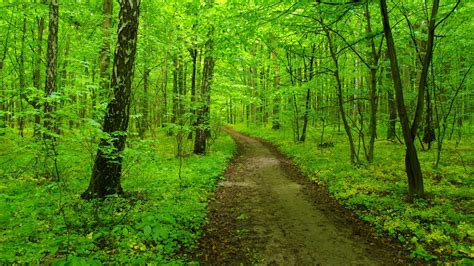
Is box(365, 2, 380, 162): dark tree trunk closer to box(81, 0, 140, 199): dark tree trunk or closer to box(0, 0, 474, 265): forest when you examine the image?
box(0, 0, 474, 265): forest

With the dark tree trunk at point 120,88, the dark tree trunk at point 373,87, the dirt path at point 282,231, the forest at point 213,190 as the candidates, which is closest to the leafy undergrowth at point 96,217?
the forest at point 213,190

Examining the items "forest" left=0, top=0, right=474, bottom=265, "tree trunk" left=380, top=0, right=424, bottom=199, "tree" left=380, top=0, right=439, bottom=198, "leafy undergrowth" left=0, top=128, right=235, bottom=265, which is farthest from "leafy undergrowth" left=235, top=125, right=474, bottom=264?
"leafy undergrowth" left=0, top=128, right=235, bottom=265

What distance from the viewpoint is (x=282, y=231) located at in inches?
239

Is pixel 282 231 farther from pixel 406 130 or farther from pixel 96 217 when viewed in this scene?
pixel 406 130

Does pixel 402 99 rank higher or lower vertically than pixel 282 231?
higher

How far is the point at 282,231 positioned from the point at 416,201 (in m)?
3.86

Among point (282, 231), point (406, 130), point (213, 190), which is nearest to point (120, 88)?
point (213, 190)

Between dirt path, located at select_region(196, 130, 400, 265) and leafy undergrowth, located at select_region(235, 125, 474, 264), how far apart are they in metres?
0.56

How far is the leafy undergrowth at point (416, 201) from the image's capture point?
206 inches

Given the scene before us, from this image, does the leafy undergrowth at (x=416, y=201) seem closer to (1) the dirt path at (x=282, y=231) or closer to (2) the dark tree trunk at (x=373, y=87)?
(1) the dirt path at (x=282, y=231)

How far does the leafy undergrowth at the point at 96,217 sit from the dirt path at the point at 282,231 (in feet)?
1.77

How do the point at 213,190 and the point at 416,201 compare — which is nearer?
the point at 416,201

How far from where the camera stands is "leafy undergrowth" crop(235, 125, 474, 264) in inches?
206

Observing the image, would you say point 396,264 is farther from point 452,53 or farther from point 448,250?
point 452,53
